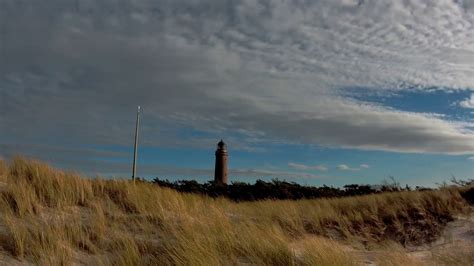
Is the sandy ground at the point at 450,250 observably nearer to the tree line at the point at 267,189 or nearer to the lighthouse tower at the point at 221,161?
the tree line at the point at 267,189

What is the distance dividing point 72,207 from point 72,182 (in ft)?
2.82

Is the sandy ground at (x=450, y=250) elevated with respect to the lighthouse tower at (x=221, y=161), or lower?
lower

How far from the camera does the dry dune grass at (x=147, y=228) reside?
690 centimetres

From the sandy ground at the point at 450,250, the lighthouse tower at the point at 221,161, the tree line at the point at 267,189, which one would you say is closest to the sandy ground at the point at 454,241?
the sandy ground at the point at 450,250

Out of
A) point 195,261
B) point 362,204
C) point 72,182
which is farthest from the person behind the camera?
point 362,204

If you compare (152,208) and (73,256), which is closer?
(73,256)

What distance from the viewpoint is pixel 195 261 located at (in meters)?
6.66

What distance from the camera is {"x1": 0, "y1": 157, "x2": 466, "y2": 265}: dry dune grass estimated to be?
6902mm

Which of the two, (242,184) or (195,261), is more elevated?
(242,184)

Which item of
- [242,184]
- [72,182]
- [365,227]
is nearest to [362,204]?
[365,227]

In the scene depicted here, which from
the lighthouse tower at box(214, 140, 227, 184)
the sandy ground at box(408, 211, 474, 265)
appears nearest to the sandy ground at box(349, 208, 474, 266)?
the sandy ground at box(408, 211, 474, 265)

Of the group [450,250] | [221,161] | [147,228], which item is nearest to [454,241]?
[450,250]

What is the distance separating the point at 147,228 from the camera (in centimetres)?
820

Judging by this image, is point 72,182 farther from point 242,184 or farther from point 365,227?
point 242,184
